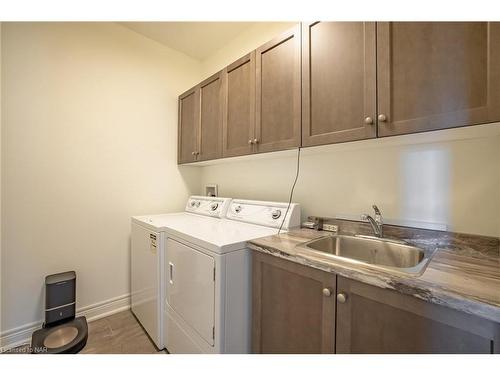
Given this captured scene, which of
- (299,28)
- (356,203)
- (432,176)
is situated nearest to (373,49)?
(299,28)

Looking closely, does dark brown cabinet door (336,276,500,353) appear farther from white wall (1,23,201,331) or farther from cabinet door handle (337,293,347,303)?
white wall (1,23,201,331)

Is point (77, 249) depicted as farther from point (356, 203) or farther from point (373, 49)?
point (373, 49)

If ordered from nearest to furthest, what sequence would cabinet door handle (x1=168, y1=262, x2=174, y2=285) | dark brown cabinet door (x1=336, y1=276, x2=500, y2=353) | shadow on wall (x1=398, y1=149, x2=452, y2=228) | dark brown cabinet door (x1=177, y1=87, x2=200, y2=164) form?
dark brown cabinet door (x1=336, y1=276, x2=500, y2=353) → shadow on wall (x1=398, y1=149, x2=452, y2=228) → cabinet door handle (x1=168, y1=262, x2=174, y2=285) → dark brown cabinet door (x1=177, y1=87, x2=200, y2=164)

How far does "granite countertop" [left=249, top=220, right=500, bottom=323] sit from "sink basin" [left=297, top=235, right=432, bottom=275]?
0.15 feet

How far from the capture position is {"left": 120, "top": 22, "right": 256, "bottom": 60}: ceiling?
203 centimetres

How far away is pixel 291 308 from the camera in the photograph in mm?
1024

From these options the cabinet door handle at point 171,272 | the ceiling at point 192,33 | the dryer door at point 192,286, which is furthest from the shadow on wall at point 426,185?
the ceiling at point 192,33

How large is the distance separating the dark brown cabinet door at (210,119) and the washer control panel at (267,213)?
19.8 inches

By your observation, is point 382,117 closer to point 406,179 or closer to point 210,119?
point 406,179

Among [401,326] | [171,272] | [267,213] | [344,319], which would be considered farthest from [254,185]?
[401,326]

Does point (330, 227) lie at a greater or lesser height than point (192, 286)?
greater

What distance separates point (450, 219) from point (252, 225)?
1169mm

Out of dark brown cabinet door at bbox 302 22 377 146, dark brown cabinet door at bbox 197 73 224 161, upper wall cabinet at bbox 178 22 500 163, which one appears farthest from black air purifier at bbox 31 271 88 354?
dark brown cabinet door at bbox 302 22 377 146

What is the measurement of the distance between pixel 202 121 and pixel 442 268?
196cm
